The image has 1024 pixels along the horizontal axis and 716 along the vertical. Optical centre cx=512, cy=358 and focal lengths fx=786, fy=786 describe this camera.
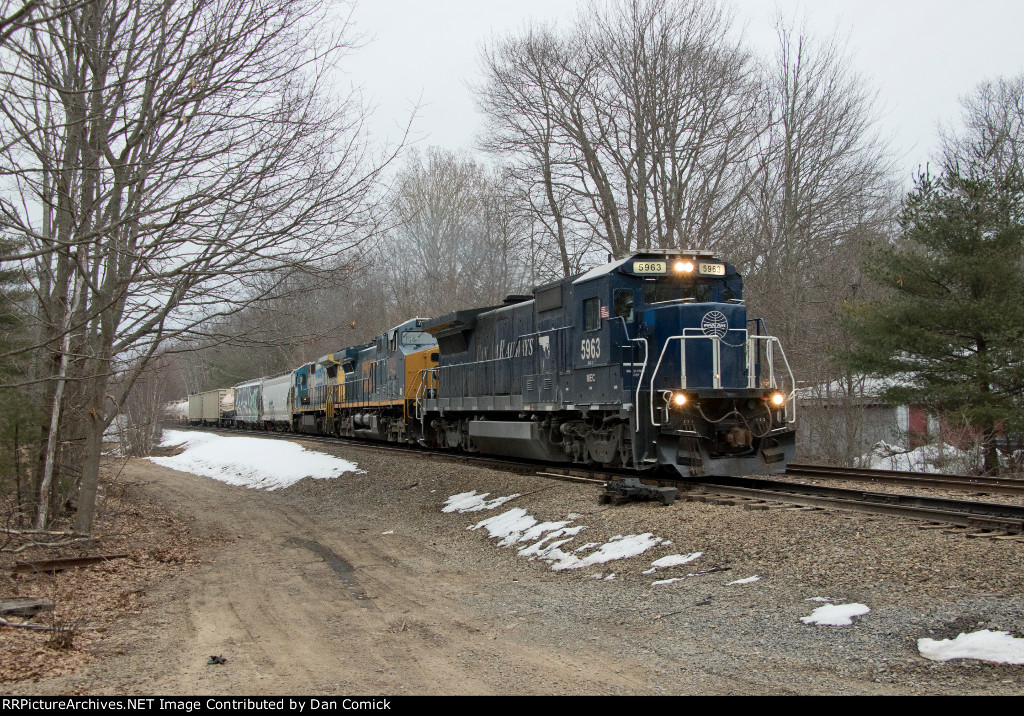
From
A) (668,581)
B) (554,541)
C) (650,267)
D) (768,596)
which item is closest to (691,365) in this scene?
(650,267)

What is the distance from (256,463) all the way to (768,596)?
21539 millimetres

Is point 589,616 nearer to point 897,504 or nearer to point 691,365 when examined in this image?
point 897,504

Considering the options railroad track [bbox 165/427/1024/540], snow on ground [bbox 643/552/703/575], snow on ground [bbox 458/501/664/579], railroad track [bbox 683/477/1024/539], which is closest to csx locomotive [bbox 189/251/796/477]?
railroad track [bbox 165/427/1024/540]

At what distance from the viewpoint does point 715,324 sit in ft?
36.8

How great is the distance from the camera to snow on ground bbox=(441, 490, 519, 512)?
1214 cm

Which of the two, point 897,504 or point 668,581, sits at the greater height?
point 897,504

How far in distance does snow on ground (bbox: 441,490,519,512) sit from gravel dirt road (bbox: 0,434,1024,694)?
141 centimetres

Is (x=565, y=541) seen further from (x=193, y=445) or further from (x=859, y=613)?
(x=193, y=445)

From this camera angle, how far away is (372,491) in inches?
635

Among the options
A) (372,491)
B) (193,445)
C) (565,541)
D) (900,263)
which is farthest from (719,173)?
(193,445)

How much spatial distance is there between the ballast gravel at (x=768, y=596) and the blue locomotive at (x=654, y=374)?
1517mm

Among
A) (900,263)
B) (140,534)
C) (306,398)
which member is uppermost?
(900,263)

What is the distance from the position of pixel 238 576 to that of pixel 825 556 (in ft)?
21.8

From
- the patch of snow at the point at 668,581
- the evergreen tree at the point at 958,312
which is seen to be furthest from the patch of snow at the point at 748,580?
the evergreen tree at the point at 958,312
